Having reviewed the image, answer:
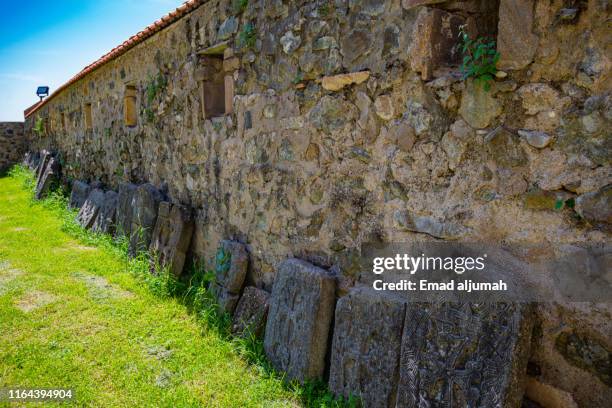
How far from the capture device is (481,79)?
1896 mm

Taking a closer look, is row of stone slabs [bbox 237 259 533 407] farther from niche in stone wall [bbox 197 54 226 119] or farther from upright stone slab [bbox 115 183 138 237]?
upright stone slab [bbox 115 183 138 237]

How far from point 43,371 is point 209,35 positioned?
118 inches

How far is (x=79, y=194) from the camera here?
7703 millimetres

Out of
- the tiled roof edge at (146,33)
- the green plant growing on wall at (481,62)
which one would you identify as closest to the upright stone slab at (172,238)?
the tiled roof edge at (146,33)

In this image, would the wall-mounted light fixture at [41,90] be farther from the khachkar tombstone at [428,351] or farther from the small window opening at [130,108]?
the khachkar tombstone at [428,351]

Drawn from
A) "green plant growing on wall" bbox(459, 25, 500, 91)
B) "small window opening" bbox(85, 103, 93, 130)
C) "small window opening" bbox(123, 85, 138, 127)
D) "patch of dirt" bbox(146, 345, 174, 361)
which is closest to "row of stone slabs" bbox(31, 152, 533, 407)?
"patch of dirt" bbox(146, 345, 174, 361)

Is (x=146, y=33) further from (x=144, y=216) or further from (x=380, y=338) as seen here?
(x=380, y=338)

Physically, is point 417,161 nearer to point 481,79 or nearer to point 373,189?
point 373,189


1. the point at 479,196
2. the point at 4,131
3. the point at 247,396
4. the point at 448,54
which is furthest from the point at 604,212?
the point at 4,131

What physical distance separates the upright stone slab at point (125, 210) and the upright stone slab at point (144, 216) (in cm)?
17

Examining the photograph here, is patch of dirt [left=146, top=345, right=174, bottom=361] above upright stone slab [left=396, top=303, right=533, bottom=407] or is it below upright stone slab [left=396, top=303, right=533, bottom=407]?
below

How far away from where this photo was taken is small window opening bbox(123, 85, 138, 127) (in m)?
5.98

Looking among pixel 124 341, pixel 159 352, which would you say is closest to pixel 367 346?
pixel 159 352

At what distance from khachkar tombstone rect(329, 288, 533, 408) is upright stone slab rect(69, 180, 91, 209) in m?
6.49
